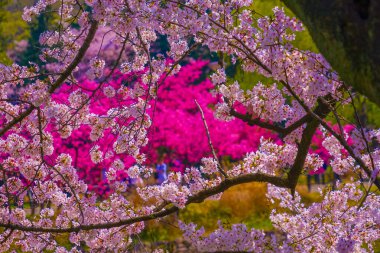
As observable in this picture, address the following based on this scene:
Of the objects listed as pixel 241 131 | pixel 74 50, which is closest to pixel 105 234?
pixel 74 50

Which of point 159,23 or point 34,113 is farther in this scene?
point 34,113

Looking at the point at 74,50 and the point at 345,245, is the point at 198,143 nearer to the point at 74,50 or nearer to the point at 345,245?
the point at 74,50

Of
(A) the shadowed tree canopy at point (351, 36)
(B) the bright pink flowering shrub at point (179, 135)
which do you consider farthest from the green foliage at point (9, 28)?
(A) the shadowed tree canopy at point (351, 36)

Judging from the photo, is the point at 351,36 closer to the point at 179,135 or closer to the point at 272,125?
the point at 272,125

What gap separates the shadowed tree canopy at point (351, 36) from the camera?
7.04 ft

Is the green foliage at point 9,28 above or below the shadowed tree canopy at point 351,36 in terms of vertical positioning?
above

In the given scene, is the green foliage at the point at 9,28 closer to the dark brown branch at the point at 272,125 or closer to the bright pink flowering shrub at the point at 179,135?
the bright pink flowering shrub at the point at 179,135

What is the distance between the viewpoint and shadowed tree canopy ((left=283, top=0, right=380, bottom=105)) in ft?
7.04

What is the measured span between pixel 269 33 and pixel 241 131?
15201 millimetres

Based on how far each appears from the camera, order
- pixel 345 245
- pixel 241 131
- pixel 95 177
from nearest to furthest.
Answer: pixel 345 245, pixel 95 177, pixel 241 131

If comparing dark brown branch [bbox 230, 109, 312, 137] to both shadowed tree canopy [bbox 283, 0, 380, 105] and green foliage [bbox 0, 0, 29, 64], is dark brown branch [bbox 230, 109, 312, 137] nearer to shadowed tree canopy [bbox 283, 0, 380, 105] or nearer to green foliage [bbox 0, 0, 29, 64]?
shadowed tree canopy [bbox 283, 0, 380, 105]

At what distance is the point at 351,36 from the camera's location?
87.1 inches

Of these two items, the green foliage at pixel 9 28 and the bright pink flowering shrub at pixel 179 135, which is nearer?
the bright pink flowering shrub at pixel 179 135

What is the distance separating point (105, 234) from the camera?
5621 millimetres
